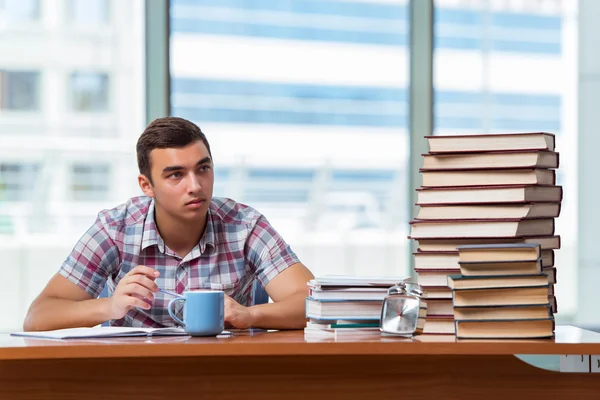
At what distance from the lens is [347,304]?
5.47ft

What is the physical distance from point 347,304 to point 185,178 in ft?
2.05

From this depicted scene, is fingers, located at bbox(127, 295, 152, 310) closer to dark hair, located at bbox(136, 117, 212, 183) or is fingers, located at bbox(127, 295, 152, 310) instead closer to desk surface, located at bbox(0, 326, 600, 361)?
desk surface, located at bbox(0, 326, 600, 361)

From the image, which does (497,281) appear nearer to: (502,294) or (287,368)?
(502,294)

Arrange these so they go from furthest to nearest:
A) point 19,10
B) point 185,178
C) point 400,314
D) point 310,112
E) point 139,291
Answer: point 310,112, point 19,10, point 185,178, point 139,291, point 400,314

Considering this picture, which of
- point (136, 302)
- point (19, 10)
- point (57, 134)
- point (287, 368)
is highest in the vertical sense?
point (19, 10)

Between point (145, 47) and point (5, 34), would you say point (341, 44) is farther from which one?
point (5, 34)

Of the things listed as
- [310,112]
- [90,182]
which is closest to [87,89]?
[90,182]

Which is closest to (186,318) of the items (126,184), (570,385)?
(570,385)

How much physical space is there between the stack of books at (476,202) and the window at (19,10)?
2325 mm

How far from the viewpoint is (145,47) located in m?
3.55

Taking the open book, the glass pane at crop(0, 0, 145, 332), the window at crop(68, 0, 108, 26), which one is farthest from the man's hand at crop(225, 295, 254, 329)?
the window at crop(68, 0, 108, 26)

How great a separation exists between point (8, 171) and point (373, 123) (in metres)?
1.65

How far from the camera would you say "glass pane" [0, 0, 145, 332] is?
343 centimetres

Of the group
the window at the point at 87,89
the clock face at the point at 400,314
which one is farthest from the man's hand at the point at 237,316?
the window at the point at 87,89
